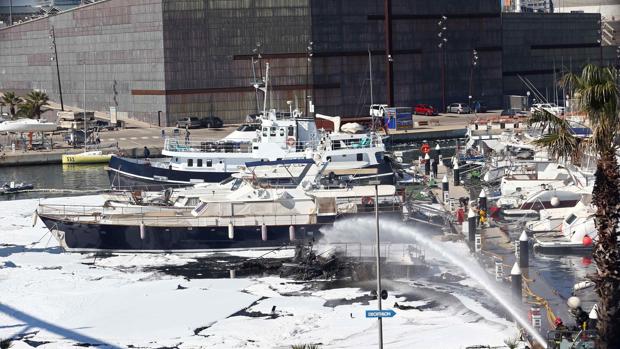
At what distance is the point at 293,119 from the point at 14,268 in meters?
24.9

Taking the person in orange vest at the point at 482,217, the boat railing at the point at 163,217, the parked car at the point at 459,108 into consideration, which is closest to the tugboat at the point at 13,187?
the boat railing at the point at 163,217

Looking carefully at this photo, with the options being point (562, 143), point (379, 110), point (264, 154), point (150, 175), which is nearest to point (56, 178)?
point (150, 175)

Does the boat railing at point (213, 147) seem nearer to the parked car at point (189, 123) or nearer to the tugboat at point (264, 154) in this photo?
the tugboat at point (264, 154)

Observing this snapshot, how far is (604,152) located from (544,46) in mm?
103352

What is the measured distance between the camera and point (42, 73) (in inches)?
4673

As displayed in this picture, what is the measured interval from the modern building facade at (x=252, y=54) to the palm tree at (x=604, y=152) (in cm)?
7074

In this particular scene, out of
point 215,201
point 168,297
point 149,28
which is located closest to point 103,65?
point 149,28

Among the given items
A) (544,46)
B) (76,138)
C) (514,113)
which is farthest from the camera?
(544,46)

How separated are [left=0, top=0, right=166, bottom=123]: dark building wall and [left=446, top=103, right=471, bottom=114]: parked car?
93.6 feet

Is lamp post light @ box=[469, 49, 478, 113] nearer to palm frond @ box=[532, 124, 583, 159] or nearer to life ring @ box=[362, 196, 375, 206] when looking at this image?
life ring @ box=[362, 196, 375, 206]

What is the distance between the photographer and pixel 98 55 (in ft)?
359

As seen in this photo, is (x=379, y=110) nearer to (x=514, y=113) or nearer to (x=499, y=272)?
(x=514, y=113)

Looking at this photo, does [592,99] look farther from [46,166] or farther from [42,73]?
[42,73]

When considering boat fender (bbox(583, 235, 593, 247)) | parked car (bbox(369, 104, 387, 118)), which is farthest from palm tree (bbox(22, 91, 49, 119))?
boat fender (bbox(583, 235, 593, 247))
